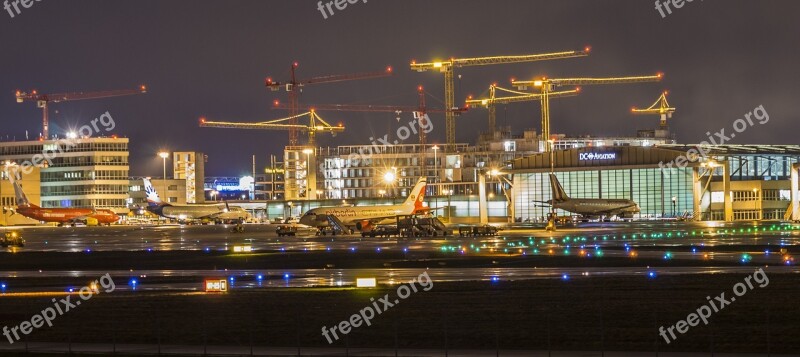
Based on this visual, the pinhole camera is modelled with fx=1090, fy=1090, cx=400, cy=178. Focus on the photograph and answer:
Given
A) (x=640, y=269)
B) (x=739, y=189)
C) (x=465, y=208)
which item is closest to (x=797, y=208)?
(x=739, y=189)

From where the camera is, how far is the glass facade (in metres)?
177

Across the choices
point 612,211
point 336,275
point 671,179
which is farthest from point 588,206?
point 336,275

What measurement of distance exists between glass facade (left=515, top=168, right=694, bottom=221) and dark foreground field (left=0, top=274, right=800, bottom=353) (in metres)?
134

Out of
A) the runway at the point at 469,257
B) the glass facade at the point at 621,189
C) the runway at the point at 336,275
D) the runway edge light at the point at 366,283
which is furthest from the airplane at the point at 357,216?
the runway edge light at the point at 366,283

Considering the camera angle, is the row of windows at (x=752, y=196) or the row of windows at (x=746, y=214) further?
the row of windows at (x=752, y=196)

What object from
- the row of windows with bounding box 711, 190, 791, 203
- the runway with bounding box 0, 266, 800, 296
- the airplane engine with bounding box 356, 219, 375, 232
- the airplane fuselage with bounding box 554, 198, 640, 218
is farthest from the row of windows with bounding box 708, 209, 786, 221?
the runway with bounding box 0, 266, 800, 296

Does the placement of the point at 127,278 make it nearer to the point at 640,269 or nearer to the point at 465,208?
the point at 640,269

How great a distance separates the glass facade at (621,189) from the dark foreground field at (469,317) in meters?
134

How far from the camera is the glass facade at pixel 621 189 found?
579ft

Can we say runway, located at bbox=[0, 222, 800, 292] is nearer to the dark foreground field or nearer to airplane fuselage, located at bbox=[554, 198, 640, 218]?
the dark foreground field

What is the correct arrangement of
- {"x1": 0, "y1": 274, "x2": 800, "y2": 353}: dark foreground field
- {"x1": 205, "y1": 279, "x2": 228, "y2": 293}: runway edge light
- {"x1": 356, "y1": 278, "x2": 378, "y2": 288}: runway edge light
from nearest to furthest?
1. {"x1": 0, "y1": 274, "x2": 800, "y2": 353}: dark foreground field
2. {"x1": 205, "y1": 279, "x2": 228, "y2": 293}: runway edge light
3. {"x1": 356, "y1": 278, "x2": 378, "y2": 288}: runway edge light

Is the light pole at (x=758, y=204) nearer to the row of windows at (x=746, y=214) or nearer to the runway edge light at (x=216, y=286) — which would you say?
the row of windows at (x=746, y=214)

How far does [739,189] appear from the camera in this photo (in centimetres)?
16938

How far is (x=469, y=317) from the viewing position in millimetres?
34875
